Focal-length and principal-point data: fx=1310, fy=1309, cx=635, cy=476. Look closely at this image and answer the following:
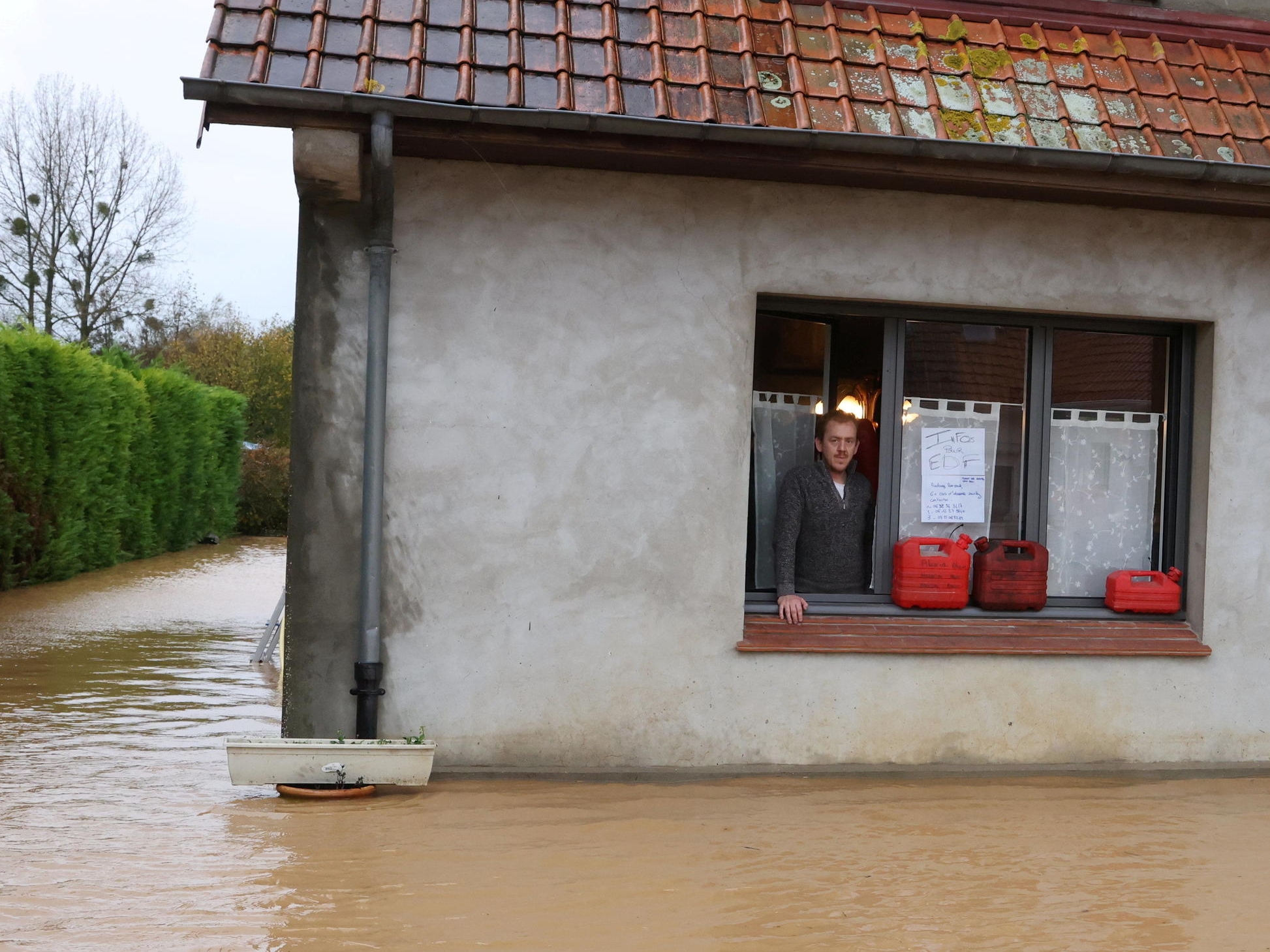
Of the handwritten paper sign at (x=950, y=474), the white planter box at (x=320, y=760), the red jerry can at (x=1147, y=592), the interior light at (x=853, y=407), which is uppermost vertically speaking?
the interior light at (x=853, y=407)

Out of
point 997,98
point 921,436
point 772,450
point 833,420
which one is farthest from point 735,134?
point 921,436

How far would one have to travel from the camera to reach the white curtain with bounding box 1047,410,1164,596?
739 centimetres

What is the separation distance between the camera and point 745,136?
602cm

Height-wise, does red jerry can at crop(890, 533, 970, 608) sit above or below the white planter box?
above

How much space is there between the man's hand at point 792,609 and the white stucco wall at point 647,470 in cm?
24

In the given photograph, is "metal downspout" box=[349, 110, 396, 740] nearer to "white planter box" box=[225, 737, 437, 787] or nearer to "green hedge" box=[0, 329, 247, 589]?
"white planter box" box=[225, 737, 437, 787]

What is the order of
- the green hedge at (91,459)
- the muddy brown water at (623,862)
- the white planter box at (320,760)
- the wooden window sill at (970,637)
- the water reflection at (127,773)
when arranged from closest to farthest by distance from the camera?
the muddy brown water at (623,862) < the water reflection at (127,773) < the white planter box at (320,760) < the wooden window sill at (970,637) < the green hedge at (91,459)

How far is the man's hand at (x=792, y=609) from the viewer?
6801 millimetres

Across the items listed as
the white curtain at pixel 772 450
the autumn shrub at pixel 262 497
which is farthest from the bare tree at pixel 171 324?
the white curtain at pixel 772 450

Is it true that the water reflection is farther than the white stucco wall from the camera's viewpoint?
No

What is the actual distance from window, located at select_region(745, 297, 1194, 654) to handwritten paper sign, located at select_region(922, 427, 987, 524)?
0.04 feet

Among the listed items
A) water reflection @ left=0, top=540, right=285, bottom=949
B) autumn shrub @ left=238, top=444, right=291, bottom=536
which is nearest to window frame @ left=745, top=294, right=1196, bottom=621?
water reflection @ left=0, top=540, right=285, bottom=949

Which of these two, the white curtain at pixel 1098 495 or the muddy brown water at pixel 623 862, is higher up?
the white curtain at pixel 1098 495

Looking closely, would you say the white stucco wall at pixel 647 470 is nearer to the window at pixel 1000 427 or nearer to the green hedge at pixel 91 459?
Result: the window at pixel 1000 427
